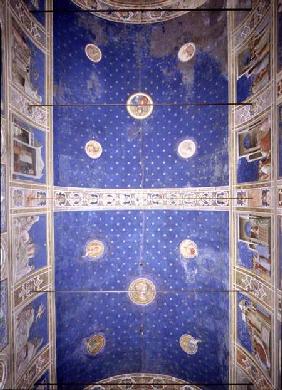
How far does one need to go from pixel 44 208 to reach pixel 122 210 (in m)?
3.10

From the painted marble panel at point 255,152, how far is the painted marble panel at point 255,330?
13.2ft

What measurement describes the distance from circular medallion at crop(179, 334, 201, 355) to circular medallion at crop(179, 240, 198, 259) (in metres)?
3.16

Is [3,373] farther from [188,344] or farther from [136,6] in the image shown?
[136,6]

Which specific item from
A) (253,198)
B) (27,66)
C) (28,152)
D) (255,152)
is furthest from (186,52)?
(28,152)

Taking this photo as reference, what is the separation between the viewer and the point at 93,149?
42.4ft

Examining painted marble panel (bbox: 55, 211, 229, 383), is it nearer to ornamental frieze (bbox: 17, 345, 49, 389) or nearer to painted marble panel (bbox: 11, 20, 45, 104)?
ornamental frieze (bbox: 17, 345, 49, 389)

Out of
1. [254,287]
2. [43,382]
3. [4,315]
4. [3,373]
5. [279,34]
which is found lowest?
[43,382]

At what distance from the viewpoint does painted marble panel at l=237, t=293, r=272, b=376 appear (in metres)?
10.2

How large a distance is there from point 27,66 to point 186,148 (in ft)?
20.0

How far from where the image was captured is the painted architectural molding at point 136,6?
11.8 m

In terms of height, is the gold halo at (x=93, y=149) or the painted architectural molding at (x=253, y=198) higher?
the gold halo at (x=93, y=149)

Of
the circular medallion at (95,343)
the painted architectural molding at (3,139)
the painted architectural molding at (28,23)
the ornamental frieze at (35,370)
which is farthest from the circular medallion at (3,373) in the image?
the painted architectural molding at (28,23)

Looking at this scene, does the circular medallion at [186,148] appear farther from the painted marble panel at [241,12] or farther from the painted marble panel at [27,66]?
the painted marble panel at [27,66]

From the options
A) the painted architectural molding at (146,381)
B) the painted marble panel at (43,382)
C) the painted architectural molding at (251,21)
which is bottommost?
the painted architectural molding at (146,381)
